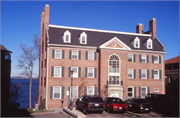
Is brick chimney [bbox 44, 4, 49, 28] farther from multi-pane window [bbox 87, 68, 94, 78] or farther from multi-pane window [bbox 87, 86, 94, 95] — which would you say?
multi-pane window [bbox 87, 86, 94, 95]

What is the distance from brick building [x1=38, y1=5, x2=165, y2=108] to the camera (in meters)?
30.1

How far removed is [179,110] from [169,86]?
21.3 metres

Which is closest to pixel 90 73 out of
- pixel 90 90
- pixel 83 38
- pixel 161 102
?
pixel 90 90

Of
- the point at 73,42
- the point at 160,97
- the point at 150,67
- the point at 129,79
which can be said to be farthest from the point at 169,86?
the point at 73,42

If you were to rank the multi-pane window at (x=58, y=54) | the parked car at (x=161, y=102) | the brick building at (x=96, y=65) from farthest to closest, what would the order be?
the multi-pane window at (x=58, y=54) < the brick building at (x=96, y=65) < the parked car at (x=161, y=102)

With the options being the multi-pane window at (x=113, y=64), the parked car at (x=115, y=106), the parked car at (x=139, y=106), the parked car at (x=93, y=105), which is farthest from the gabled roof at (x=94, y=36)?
the parked car at (x=139, y=106)

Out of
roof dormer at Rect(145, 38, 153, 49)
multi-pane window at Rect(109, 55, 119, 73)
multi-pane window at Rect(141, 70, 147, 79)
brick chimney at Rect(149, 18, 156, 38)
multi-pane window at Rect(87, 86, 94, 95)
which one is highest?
brick chimney at Rect(149, 18, 156, 38)

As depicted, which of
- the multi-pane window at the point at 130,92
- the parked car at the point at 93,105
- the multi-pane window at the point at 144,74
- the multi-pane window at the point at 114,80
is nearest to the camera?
the parked car at the point at 93,105

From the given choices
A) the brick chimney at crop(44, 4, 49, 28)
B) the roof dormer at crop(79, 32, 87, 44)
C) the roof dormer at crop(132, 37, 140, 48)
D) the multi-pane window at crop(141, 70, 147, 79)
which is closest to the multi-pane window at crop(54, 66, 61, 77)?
the roof dormer at crop(79, 32, 87, 44)

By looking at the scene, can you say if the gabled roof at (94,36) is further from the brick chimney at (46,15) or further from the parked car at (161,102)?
the parked car at (161,102)

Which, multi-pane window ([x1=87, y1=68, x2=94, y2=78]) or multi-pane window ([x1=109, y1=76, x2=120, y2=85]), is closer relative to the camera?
multi-pane window ([x1=109, y1=76, x2=120, y2=85])

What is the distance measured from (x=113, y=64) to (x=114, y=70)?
3.19 ft

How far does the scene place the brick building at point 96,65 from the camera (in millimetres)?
30078

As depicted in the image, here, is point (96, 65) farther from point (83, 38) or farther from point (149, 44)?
point (149, 44)
